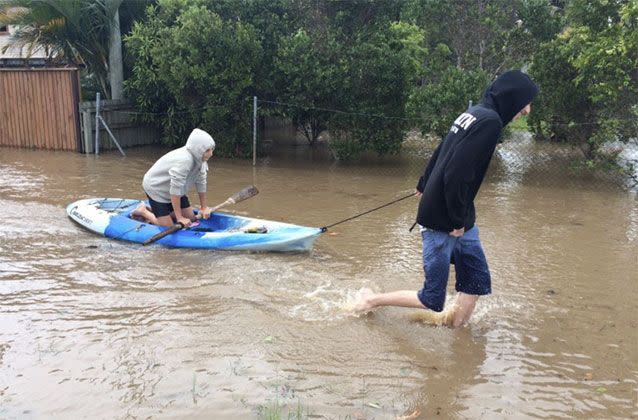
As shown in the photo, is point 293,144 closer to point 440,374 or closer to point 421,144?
point 421,144

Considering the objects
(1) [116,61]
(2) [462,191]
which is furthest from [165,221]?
(1) [116,61]

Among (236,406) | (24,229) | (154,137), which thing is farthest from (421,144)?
(236,406)

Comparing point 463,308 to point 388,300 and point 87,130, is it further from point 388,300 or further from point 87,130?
point 87,130

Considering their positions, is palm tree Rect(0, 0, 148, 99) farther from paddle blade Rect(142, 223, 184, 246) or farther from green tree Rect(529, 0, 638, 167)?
green tree Rect(529, 0, 638, 167)

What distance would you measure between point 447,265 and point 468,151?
0.90 metres

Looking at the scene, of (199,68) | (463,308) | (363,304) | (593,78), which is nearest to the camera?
(463,308)

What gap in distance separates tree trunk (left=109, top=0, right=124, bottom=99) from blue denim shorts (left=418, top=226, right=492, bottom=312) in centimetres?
1229

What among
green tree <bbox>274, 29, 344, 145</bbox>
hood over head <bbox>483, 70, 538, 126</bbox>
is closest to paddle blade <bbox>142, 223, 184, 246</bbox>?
hood over head <bbox>483, 70, 538, 126</bbox>

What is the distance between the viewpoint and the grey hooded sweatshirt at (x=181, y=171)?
7.11 meters

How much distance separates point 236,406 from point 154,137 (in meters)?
13.2

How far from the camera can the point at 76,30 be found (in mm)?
14594

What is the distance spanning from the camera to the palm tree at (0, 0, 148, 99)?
1424 cm

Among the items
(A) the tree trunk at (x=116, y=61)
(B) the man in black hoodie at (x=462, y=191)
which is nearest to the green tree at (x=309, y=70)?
(A) the tree trunk at (x=116, y=61)

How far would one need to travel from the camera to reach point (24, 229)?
26.5 feet
